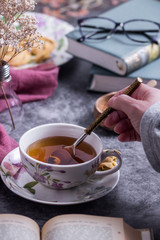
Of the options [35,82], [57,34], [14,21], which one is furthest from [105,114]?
[57,34]

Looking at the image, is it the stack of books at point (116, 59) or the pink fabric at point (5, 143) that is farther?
the stack of books at point (116, 59)

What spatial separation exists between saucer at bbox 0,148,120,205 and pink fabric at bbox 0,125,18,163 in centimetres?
2

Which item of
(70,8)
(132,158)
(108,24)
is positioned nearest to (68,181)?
(132,158)

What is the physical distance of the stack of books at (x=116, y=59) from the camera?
1.03 m

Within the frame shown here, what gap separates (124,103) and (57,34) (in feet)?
2.07

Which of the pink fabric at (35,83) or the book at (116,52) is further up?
the book at (116,52)

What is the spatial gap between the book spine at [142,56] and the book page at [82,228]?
483mm

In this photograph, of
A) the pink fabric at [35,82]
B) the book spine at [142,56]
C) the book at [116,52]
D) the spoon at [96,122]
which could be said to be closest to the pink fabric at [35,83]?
the pink fabric at [35,82]

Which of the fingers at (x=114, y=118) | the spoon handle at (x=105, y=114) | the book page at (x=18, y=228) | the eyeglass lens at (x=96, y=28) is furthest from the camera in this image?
the eyeglass lens at (x=96, y=28)

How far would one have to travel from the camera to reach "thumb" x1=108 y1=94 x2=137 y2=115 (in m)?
0.70

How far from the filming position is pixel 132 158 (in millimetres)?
851

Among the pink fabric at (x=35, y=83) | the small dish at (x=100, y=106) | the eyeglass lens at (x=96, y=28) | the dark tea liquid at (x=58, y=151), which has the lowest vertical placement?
the pink fabric at (x=35, y=83)

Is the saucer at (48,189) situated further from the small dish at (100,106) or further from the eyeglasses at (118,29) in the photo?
the eyeglasses at (118,29)

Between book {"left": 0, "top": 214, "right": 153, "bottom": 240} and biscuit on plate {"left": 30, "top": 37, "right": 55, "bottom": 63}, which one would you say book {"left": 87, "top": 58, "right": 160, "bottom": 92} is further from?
book {"left": 0, "top": 214, "right": 153, "bottom": 240}
